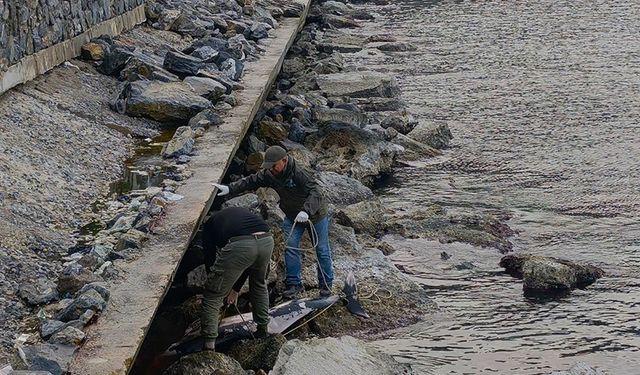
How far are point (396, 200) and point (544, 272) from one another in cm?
403

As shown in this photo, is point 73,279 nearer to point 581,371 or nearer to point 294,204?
point 294,204

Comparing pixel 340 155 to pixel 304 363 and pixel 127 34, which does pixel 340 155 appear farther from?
pixel 304 363

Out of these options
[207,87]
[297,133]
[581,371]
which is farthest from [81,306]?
[297,133]

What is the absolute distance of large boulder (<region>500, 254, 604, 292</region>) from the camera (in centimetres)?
1249

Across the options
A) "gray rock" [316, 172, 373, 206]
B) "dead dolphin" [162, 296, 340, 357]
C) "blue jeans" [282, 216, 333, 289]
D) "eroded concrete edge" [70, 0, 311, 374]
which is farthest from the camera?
"gray rock" [316, 172, 373, 206]

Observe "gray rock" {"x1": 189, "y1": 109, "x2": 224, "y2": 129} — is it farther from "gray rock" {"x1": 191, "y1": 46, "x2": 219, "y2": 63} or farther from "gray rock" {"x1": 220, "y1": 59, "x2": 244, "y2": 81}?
"gray rock" {"x1": 191, "y1": 46, "x2": 219, "y2": 63}

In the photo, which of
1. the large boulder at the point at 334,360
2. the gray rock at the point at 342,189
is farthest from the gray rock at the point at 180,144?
the large boulder at the point at 334,360

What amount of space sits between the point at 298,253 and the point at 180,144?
12.0 ft

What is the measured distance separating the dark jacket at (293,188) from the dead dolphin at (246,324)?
0.86 meters

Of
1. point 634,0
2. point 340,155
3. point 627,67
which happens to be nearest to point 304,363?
point 340,155

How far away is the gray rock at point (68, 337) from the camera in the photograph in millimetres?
8594

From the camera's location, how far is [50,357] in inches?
323

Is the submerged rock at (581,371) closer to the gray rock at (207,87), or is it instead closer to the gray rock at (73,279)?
the gray rock at (73,279)

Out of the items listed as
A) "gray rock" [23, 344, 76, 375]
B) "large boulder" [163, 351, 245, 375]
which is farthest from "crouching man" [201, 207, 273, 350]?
"gray rock" [23, 344, 76, 375]
